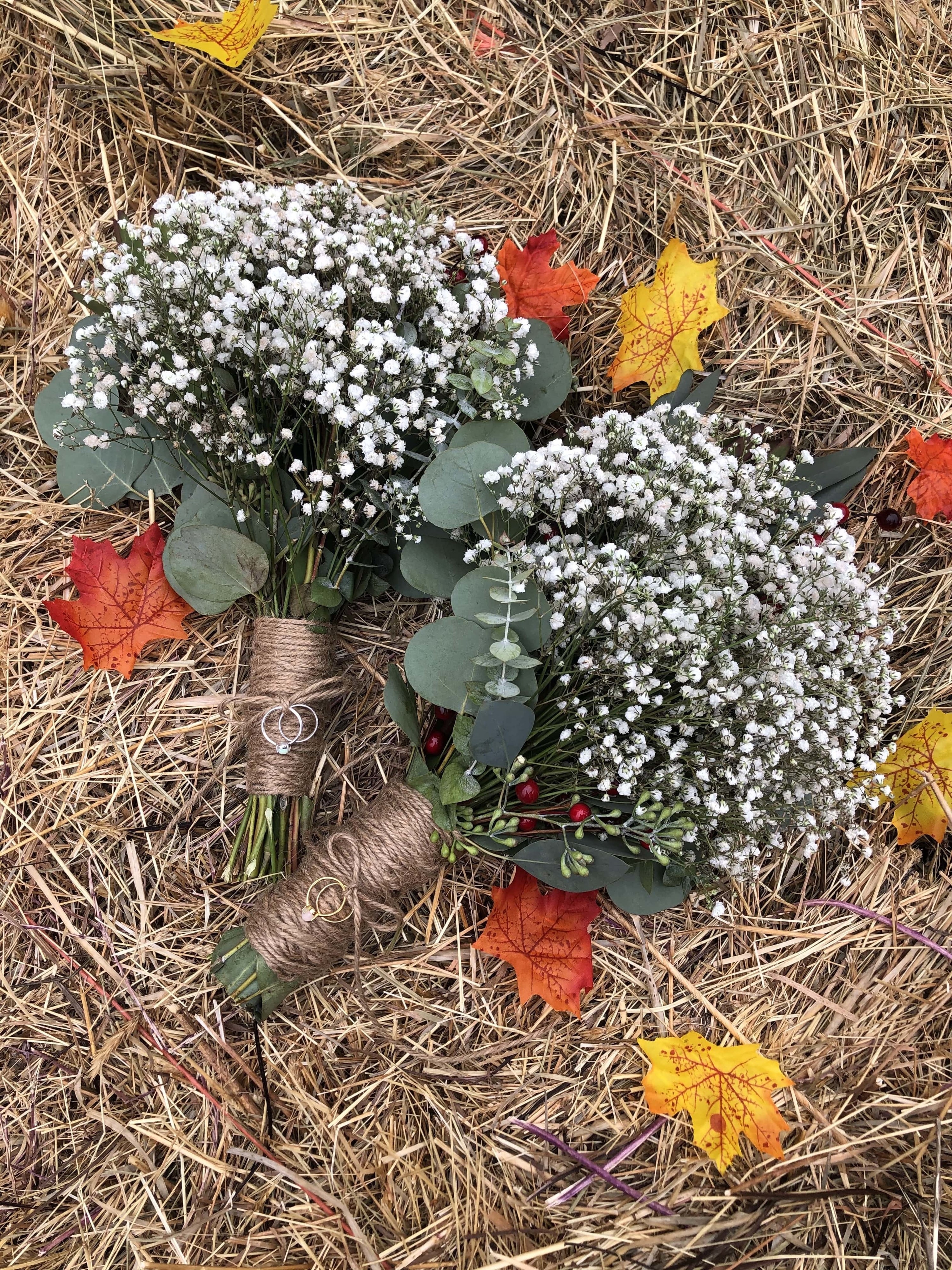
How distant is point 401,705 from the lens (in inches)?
59.8

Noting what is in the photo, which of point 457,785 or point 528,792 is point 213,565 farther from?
point 528,792

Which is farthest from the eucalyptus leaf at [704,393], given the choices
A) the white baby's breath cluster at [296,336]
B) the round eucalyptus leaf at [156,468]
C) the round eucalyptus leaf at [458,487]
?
the round eucalyptus leaf at [156,468]

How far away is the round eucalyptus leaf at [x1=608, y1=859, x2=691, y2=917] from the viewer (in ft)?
5.17

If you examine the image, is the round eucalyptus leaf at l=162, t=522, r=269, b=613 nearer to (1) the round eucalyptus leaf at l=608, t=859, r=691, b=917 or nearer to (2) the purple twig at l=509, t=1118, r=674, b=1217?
(1) the round eucalyptus leaf at l=608, t=859, r=691, b=917

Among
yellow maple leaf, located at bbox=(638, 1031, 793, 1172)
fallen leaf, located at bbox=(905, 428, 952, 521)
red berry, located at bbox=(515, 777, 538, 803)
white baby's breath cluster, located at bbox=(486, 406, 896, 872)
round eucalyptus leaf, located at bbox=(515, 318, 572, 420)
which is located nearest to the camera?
white baby's breath cluster, located at bbox=(486, 406, 896, 872)

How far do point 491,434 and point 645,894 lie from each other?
916 mm

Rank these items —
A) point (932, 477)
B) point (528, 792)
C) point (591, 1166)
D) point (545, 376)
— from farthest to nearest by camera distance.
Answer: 1. point (932, 477)
2. point (545, 376)
3. point (591, 1166)
4. point (528, 792)

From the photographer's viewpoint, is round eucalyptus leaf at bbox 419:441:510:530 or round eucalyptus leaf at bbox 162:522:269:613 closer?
round eucalyptus leaf at bbox 419:441:510:530

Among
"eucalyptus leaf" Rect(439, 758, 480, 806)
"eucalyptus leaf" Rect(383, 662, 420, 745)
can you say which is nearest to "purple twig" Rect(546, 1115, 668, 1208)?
"eucalyptus leaf" Rect(439, 758, 480, 806)

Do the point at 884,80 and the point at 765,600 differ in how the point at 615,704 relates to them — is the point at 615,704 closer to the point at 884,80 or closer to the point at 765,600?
the point at 765,600

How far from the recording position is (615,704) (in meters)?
1.40

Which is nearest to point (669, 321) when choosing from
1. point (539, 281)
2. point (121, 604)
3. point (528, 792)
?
point (539, 281)

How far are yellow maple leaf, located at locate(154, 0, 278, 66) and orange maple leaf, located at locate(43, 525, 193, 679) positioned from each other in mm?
946

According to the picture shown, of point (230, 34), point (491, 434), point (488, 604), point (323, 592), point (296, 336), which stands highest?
point (230, 34)
